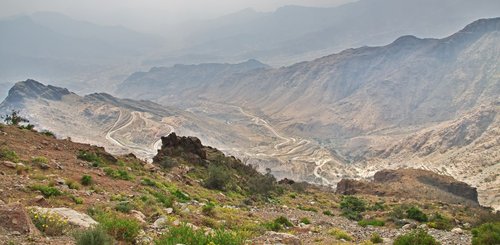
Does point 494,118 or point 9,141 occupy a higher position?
point 494,118

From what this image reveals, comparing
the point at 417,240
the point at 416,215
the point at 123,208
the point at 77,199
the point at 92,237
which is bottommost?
the point at 77,199

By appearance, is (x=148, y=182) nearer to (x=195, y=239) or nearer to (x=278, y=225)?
(x=278, y=225)

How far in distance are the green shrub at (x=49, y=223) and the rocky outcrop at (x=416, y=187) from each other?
48.7 metres

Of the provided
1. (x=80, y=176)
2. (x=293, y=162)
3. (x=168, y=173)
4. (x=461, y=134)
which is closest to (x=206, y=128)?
(x=293, y=162)

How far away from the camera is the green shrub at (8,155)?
61.7 feet

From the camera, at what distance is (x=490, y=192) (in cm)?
8238

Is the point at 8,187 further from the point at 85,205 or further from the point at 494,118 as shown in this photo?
the point at 494,118

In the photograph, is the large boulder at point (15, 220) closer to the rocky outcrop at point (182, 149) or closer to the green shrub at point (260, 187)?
the green shrub at point (260, 187)

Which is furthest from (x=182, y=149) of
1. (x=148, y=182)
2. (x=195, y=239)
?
(x=195, y=239)

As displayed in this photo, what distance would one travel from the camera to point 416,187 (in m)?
61.6

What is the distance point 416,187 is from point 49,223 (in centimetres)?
5934

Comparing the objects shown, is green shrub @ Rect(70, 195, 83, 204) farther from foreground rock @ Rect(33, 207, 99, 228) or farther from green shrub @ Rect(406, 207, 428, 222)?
green shrub @ Rect(406, 207, 428, 222)

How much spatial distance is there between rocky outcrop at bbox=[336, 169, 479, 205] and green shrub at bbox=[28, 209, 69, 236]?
1919 inches

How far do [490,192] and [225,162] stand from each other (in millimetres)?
62020
